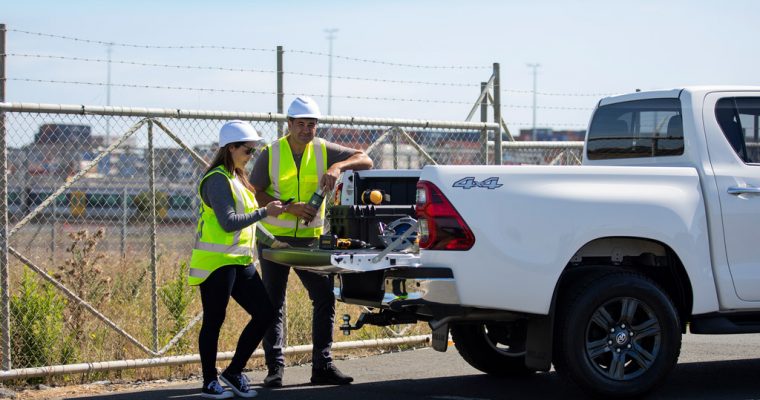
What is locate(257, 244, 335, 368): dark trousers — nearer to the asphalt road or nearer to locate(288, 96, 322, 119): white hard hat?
the asphalt road

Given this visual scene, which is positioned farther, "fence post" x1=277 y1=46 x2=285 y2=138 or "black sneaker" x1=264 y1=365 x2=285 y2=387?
"fence post" x1=277 y1=46 x2=285 y2=138

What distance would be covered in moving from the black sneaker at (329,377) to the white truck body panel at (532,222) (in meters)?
1.66

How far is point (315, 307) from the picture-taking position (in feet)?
29.0

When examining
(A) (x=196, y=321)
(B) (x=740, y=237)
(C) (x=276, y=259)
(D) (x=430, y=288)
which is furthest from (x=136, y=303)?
(B) (x=740, y=237)

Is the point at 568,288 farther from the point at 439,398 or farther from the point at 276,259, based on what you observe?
the point at 276,259

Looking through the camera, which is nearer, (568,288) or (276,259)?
(568,288)

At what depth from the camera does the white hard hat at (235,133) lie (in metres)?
8.06

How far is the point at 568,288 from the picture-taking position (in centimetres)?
773

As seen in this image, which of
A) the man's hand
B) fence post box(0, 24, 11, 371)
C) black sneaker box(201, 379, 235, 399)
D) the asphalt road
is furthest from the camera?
the man's hand

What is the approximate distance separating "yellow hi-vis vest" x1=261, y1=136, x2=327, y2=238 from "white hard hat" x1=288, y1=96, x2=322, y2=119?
247 millimetres

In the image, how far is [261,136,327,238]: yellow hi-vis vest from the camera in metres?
8.79

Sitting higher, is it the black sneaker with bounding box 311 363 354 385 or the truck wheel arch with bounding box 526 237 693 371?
the truck wheel arch with bounding box 526 237 693 371

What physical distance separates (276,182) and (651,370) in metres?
2.92

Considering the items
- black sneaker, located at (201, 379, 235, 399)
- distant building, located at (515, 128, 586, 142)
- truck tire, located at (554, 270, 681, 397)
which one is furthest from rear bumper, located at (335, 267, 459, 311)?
distant building, located at (515, 128, 586, 142)
